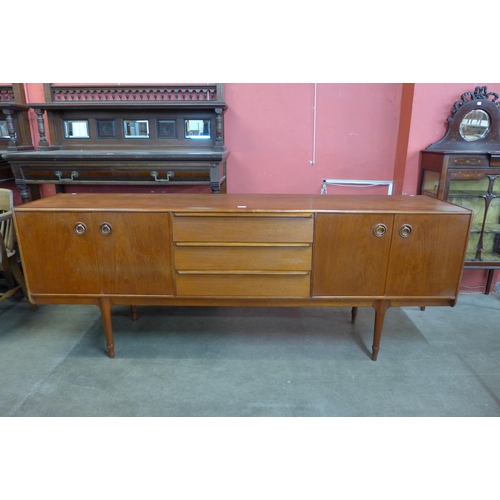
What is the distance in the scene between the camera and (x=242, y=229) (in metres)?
2.00

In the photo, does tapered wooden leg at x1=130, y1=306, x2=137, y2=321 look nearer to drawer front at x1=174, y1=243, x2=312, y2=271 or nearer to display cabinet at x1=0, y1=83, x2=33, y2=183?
drawer front at x1=174, y1=243, x2=312, y2=271

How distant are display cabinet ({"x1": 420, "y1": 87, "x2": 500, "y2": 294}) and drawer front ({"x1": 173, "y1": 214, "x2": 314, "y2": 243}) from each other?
4.51ft

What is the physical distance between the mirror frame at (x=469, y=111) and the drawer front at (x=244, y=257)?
162cm

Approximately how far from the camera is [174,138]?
128 inches

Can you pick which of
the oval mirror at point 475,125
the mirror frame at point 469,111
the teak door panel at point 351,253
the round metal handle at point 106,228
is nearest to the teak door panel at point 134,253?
the round metal handle at point 106,228

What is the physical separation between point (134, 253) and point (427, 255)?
5.07 ft

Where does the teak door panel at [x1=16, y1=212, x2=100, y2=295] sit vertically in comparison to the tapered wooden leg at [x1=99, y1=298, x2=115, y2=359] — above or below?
above

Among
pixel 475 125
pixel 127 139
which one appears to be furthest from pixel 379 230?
pixel 127 139

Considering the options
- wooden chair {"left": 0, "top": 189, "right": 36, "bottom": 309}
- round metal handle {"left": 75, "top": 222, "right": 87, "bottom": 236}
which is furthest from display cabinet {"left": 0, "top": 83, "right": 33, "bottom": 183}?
round metal handle {"left": 75, "top": 222, "right": 87, "bottom": 236}

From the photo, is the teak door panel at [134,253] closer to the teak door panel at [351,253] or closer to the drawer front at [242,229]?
the drawer front at [242,229]

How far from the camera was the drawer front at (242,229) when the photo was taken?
1983mm

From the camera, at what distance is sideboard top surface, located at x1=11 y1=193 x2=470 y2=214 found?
1.98 meters

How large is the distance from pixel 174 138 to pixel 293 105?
1.04 metres
